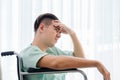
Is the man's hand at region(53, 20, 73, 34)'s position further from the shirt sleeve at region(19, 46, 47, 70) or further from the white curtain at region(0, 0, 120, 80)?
the white curtain at region(0, 0, 120, 80)

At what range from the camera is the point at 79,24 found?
237 centimetres

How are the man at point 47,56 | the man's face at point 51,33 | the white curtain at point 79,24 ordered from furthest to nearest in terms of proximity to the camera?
1. the white curtain at point 79,24
2. the man's face at point 51,33
3. the man at point 47,56

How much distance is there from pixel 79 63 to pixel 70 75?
1.17 meters

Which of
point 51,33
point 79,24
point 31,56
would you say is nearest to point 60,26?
point 51,33

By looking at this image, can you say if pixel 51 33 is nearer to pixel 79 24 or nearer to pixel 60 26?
pixel 60 26

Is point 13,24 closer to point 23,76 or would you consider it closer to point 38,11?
point 38,11

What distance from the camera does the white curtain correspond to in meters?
2.16

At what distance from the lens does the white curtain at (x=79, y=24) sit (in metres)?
2.16

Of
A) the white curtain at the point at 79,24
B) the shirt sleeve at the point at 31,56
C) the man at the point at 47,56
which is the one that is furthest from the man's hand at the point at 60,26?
the white curtain at the point at 79,24

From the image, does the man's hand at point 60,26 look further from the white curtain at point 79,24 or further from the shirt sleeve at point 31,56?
the white curtain at point 79,24

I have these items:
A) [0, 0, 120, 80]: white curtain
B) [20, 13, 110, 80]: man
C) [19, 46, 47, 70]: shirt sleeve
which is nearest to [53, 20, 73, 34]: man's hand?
[20, 13, 110, 80]: man

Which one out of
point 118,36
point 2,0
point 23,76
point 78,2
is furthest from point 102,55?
point 23,76

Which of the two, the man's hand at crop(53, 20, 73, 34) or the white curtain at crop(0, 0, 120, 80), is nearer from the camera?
the man's hand at crop(53, 20, 73, 34)

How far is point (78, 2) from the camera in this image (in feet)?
7.78
